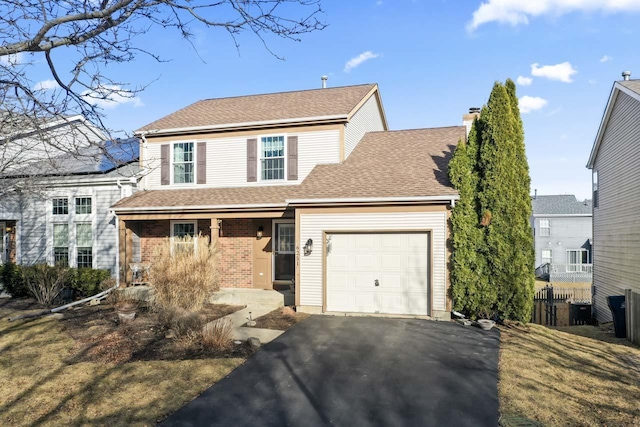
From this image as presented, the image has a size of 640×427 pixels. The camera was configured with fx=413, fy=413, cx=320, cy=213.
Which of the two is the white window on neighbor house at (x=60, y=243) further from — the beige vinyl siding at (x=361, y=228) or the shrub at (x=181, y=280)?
the beige vinyl siding at (x=361, y=228)

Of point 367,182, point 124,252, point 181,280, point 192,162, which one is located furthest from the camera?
point 192,162

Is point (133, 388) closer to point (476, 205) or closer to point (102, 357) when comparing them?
point (102, 357)

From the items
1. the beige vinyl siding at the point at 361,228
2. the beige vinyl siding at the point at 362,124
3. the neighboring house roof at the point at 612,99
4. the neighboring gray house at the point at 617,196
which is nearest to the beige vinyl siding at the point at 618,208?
the neighboring gray house at the point at 617,196

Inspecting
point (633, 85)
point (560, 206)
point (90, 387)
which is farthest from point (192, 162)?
point (560, 206)

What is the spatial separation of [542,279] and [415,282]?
27.7 meters

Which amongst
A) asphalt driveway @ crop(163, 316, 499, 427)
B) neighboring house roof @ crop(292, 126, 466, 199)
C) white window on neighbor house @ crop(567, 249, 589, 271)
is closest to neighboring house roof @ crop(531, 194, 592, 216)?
white window on neighbor house @ crop(567, 249, 589, 271)

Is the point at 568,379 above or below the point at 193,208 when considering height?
below

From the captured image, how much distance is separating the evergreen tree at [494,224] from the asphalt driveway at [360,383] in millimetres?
1205

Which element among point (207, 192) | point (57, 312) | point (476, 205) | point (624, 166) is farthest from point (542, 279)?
point (57, 312)

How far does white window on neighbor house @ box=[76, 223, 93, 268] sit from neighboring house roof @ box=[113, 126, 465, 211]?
7.44 ft

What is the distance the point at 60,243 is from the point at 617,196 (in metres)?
21.2

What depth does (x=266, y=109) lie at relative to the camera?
16.5 meters

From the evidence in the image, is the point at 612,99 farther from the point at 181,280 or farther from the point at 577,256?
the point at 577,256

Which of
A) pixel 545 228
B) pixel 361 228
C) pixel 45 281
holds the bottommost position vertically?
pixel 45 281
